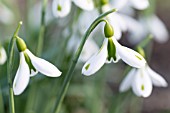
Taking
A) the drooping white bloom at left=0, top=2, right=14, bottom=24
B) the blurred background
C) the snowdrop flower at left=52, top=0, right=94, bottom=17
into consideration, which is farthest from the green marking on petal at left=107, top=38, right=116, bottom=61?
the drooping white bloom at left=0, top=2, right=14, bottom=24

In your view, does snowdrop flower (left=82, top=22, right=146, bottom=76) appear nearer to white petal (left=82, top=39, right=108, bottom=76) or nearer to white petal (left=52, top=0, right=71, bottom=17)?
white petal (left=82, top=39, right=108, bottom=76)

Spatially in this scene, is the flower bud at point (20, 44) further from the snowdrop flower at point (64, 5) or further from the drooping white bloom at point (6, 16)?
the drooping white bloom at point (6, 16)

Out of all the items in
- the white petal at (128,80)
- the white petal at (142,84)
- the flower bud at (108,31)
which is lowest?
the white petal at (128,80)

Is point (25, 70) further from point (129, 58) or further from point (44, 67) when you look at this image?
point (129, 58)

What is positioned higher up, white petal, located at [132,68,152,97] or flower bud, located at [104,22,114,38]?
flower bud, located at [104,22,114,38]

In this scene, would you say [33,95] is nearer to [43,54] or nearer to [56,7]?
[43,54]

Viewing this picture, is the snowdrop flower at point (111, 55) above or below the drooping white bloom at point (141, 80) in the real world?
above

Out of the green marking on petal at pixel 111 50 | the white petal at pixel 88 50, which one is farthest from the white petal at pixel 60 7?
the white petal at pixel 88 50
